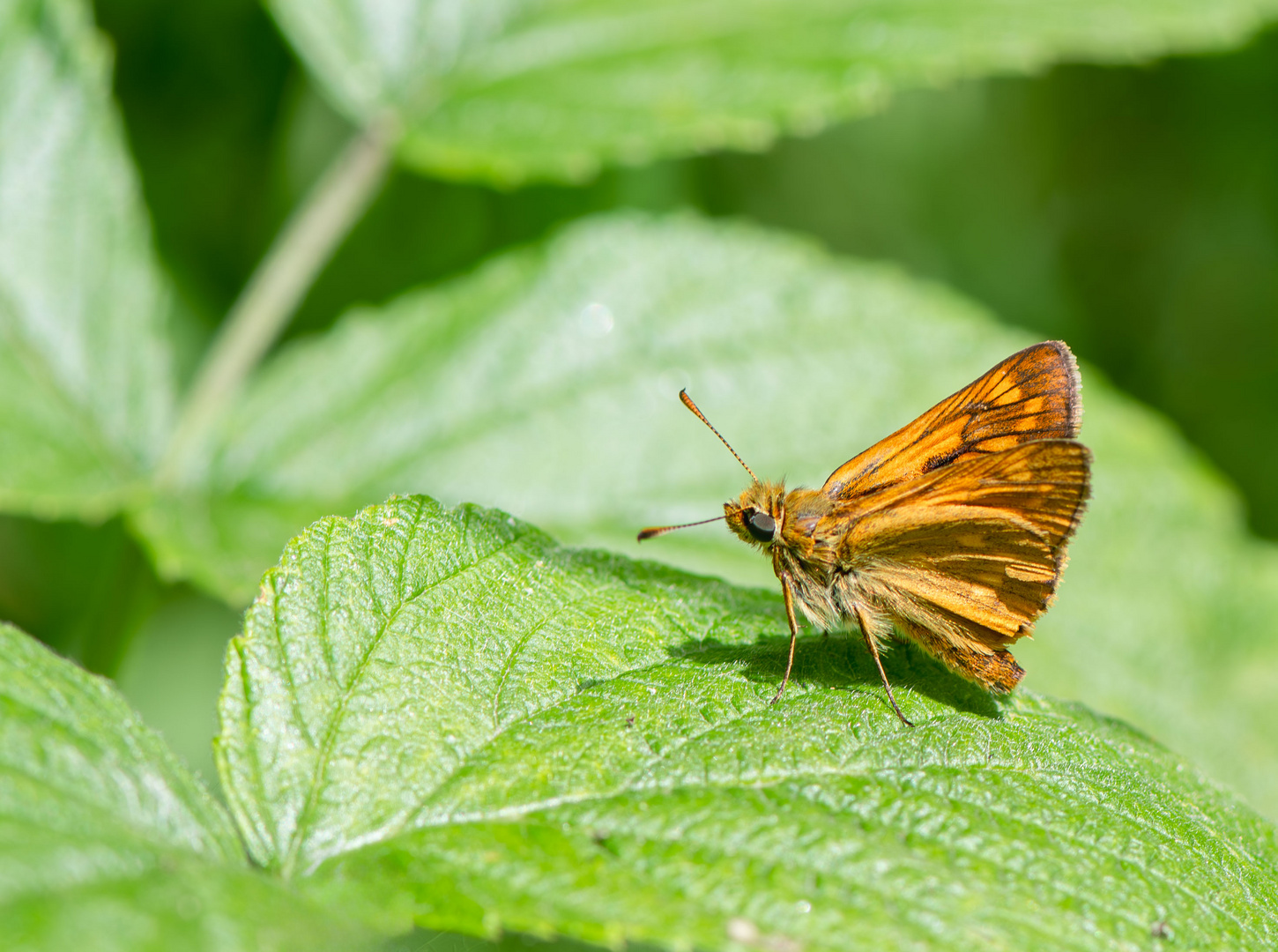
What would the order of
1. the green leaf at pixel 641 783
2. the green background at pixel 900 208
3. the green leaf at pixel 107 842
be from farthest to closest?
the green background at pixel 900 208
the green leaf at pixel 641 783
the green leaf at pixel 107 842

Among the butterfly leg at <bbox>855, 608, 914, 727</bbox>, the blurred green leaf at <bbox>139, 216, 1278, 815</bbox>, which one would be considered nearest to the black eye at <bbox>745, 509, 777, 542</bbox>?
the butterfly leg at <bbox>855, 608, 914, 727</bbox>

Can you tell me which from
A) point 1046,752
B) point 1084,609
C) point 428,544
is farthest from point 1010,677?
point 1084,609

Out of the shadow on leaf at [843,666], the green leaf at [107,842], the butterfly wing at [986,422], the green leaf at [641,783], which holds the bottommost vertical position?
the green leaf at [107,842]

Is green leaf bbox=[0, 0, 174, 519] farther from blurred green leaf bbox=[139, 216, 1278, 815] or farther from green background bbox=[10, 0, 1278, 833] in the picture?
green background bbox=[10, 0, 1278, 833]

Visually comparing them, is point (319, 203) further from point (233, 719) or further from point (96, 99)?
point (233, 719)

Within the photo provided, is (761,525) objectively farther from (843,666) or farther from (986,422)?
(986,422)

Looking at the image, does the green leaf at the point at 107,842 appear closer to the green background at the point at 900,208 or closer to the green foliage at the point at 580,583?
the green foliage at the point at 580,583

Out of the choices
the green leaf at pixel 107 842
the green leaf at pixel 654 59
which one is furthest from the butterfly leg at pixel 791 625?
the green leaf at pixel 654 59
